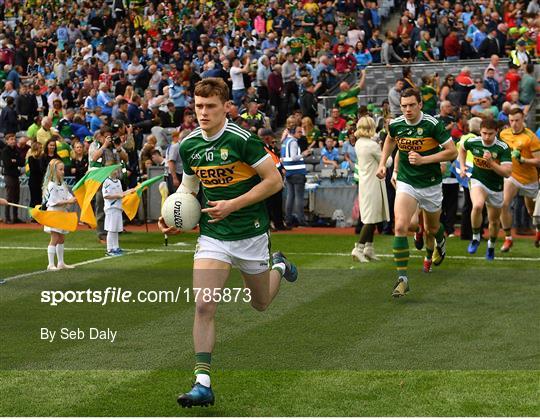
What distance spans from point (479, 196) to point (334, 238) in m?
4.47

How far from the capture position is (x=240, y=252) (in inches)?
313

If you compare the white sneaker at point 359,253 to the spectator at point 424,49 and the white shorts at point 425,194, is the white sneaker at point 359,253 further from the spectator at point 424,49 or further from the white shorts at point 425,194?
the spectator at point 424,49

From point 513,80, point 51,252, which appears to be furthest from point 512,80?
point 51,252

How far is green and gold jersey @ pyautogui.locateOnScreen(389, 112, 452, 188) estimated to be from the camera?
13.0 m

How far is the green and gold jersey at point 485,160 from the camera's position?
15453 mm

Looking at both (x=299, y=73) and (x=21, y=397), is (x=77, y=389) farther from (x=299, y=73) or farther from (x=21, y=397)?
(x=299, y=73)

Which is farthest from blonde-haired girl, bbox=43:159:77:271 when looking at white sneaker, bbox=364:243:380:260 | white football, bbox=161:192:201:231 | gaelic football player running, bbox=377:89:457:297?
white football, bbox=161:192:201:231

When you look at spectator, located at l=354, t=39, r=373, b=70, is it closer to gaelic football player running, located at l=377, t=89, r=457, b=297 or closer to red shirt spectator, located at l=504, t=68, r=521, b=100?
red shirt spectator, located at l=504, t=68, r=521, b=100

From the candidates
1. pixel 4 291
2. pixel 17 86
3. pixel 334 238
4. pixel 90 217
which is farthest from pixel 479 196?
pixel 17 86

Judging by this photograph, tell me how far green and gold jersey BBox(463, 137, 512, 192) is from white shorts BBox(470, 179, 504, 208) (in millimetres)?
41

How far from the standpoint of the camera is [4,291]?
44.0ft

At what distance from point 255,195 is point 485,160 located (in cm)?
818

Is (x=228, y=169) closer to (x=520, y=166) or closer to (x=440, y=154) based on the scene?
(x=440, y=154)

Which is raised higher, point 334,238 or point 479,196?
point 479,196
